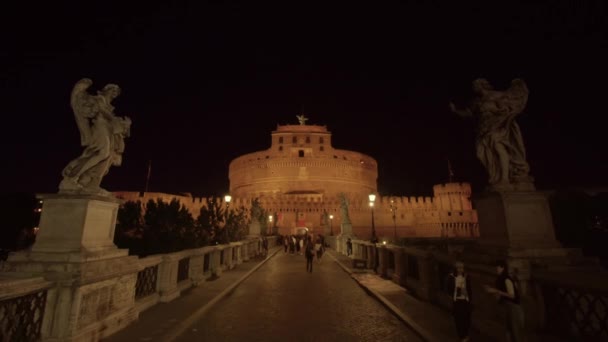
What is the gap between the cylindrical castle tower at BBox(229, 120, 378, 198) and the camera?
202 feet

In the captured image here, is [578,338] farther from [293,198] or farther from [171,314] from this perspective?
[293,198]

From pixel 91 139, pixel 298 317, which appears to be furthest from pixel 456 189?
pixel 91 139

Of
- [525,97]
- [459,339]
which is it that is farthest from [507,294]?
[525,97]

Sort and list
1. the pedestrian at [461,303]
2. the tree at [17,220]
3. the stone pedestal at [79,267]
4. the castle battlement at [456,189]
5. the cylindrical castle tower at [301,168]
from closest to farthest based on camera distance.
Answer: the stone pedestal at [79,267]
the pedestrian at [461,303]
the tree at [17,220]
the castle battlement at [456,189]
the cylindrical castle tower at [301,168]

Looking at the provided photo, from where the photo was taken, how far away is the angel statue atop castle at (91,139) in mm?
4504

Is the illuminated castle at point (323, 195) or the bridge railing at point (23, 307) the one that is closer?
the bridge railing at point (23, 307)

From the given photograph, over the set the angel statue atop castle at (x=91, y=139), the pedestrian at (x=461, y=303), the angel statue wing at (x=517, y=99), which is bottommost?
the pedestrian at (x=461, y=303)

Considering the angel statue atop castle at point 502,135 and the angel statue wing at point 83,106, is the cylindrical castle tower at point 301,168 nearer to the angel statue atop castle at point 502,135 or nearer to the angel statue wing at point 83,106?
the angel statue atop castle at point 502,135

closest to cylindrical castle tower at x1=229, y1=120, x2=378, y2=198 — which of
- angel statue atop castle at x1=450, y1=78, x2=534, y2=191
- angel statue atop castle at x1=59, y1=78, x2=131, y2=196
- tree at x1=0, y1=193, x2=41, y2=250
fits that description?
tree at x1=0, y1=193, x2=41, y2=250

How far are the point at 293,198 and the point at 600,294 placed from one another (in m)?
46.6

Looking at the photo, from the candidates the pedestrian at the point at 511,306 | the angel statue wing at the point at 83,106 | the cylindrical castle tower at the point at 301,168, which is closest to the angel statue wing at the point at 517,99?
the pedestrian at the point at 511,306

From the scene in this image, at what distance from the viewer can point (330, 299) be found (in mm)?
7789

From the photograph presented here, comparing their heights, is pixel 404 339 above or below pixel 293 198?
below

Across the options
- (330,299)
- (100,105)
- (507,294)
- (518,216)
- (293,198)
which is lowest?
(330,299)
